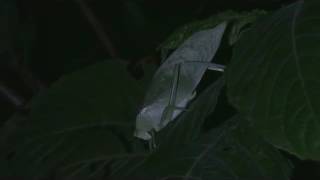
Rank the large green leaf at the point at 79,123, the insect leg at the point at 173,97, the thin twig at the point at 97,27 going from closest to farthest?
the insect leg at the point at 173,97 < the large green leaf at the point at 79,123 < the thin twig at the point at 97,27

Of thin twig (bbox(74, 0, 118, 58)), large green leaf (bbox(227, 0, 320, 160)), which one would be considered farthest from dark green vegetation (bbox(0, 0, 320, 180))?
thin twig (bbox(74, 0, 118, 58))

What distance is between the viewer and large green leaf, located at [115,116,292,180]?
31.0 inches

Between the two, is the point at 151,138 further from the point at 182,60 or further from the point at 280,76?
the point at 280,76

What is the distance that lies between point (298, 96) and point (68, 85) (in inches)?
16.8

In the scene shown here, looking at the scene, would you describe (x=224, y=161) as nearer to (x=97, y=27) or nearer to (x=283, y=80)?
(x=283, y=80)

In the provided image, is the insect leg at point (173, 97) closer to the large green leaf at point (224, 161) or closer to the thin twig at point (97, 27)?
the large green leaf at point (224, 161)

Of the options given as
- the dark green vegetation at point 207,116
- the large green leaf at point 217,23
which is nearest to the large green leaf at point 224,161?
the dark green vegetation at point 207,116

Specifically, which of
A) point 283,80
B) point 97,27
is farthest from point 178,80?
point 97,27

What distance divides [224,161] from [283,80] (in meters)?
0.12

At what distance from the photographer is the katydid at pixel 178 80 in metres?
0.86

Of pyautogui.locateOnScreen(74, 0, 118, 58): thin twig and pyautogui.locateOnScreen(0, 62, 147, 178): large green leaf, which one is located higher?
pyautogui.locateOnScreen(0, 62, 147, 178): large green leaf

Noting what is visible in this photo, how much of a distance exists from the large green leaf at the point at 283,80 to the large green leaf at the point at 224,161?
0.08 metres

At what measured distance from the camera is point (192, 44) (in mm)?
884

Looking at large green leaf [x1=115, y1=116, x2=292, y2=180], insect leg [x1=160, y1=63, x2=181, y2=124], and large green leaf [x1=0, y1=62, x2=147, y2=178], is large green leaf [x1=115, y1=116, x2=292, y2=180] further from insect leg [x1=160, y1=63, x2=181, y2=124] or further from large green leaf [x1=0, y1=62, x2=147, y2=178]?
large green leaf [x1=0, y1=62, x2=147, y2=178]
